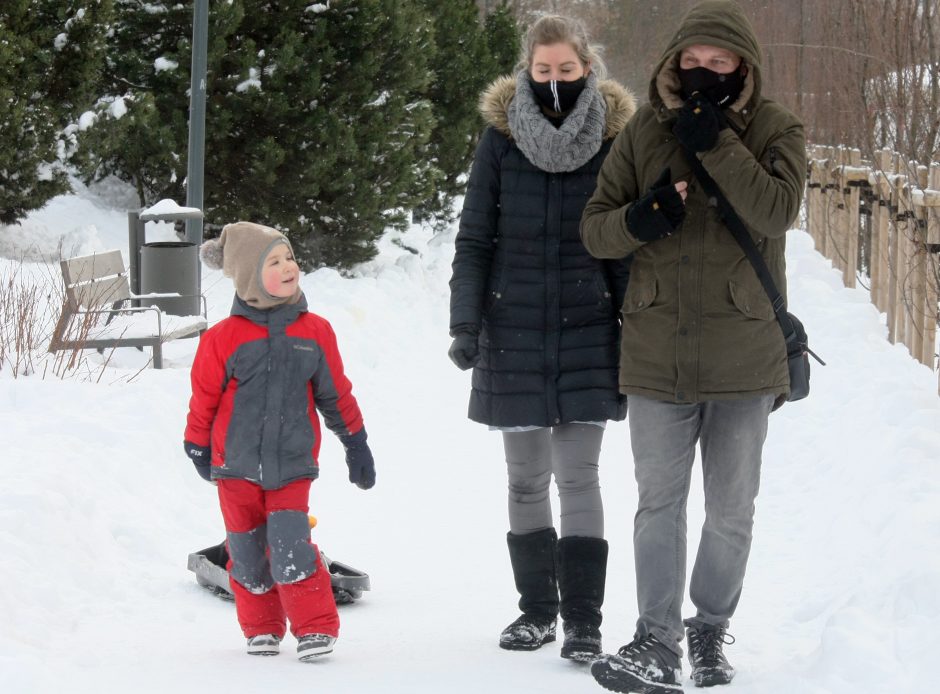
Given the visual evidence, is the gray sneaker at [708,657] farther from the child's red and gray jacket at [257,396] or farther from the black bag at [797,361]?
the child's red and gray jacket at [257,396]

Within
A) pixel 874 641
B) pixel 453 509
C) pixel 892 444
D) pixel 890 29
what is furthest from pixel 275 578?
pixel 890 29

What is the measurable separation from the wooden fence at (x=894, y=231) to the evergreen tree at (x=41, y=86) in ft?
22.2

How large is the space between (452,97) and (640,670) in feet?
51.7

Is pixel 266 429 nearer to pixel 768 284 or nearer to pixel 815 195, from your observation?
pixel 768 284

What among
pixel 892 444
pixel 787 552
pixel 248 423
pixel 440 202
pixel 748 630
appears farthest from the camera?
pixel 440 202

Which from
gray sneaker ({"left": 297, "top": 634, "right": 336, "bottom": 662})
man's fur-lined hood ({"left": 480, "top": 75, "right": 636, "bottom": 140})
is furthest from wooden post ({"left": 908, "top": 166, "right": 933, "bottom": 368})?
gray sneaker ({"left": 297, "top": 634, "right": 336, "bottom": 662})

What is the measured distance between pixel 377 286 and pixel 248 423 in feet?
30.3

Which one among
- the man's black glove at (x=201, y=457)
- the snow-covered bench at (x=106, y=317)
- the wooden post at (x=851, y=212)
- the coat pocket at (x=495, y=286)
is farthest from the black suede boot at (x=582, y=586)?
the wooden post at (x=851, y=212)

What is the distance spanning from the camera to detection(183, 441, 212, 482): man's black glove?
13.3 feet

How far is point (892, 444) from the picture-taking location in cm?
640

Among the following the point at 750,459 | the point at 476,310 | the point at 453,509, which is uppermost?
the point at 476,310

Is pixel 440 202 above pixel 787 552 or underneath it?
above

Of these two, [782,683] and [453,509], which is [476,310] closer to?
[782,683]

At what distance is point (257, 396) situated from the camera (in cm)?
404
